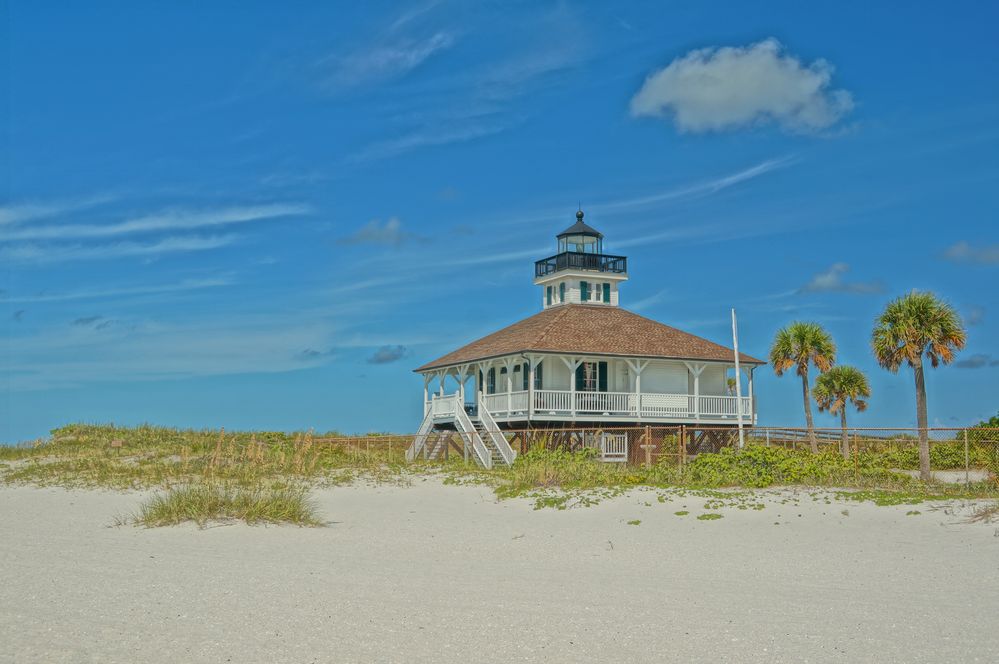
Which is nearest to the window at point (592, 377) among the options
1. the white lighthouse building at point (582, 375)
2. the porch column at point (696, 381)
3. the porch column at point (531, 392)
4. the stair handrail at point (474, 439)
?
the white lighthouse building at point (582, 375)

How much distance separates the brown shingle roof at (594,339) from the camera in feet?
118

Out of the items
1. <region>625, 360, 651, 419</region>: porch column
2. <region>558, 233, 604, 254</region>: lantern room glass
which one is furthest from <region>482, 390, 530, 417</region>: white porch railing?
<region>558, 233, 604, 254</region>: lantern room glass

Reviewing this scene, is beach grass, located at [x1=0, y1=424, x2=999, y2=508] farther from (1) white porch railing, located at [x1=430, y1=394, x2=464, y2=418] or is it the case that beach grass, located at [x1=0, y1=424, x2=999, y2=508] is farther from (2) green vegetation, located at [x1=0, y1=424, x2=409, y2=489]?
(1) white porch railing, located at [x1=430, y1=394, x2=464, y2=418]

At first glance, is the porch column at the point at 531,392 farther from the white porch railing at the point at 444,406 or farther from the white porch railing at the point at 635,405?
the white porch railing at the point at 444,406

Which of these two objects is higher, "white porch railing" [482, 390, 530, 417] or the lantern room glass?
the lantern room glass

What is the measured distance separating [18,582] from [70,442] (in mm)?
26433

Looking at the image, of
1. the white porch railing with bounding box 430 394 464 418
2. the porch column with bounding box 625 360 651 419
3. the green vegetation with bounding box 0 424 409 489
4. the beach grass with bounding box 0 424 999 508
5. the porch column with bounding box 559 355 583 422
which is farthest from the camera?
the white porch railing with bounding box 430 394 464 418

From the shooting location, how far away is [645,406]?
36.9 meters

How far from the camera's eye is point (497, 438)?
31812mm

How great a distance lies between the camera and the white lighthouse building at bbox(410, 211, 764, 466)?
3534 centimetres

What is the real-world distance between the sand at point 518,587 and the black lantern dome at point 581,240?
25994 millimetres

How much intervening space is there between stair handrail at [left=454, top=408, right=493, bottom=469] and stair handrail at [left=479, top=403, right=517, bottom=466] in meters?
0.41

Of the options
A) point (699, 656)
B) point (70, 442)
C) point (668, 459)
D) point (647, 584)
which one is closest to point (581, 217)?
point (668, 459)

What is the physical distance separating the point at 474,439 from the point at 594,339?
7.20 m
